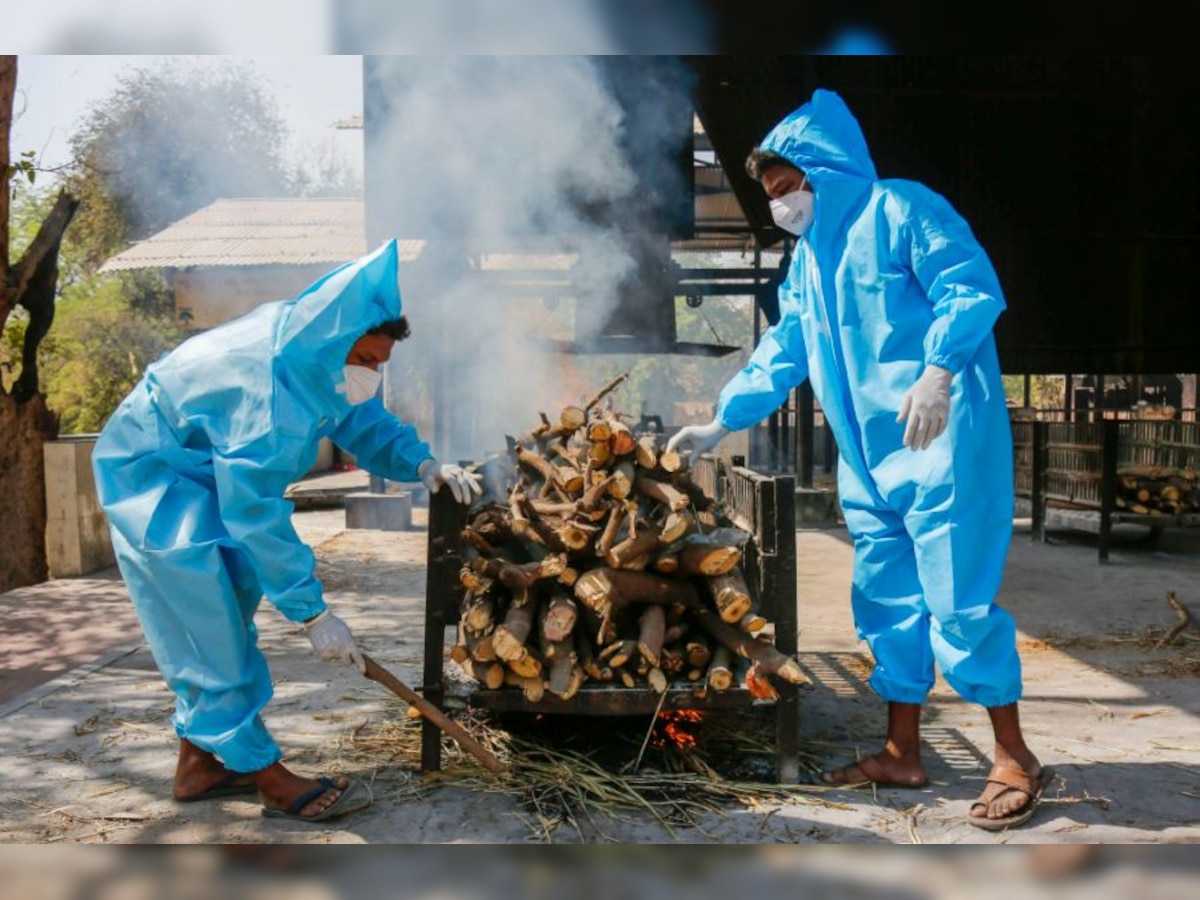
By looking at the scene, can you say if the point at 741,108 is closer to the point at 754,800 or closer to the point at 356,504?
the point at 356,504

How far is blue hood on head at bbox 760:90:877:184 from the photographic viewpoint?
3350mm

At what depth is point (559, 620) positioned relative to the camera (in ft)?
10.7

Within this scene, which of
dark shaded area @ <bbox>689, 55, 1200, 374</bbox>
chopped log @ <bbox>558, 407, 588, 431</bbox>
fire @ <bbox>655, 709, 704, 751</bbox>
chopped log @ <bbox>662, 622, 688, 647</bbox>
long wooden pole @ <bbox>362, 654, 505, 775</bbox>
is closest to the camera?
long wooden pole @ <bbox>362, 654, 505, 775</bbox>

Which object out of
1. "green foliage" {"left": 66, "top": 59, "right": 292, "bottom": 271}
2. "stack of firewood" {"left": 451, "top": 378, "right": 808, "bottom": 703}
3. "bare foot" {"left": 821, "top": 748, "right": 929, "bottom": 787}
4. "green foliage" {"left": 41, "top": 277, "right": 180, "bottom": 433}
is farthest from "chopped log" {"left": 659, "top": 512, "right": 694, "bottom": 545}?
"green foliage" {"left": 41, "top": 277, "right": 180, "bottom": 433}

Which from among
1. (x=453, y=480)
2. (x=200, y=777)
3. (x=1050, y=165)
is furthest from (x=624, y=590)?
(x=1050, y=165)

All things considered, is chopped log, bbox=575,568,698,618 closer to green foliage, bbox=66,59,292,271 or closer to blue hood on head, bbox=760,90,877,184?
blue hood on head, bbox=760,90,877,184

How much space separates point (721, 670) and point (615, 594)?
432 millimetres

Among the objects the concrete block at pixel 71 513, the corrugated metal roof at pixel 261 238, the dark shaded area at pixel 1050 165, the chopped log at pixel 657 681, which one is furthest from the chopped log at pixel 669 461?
the corrugated metal roof at pixel 261 238

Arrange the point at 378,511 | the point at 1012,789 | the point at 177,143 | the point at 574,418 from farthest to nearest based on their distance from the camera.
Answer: the point at 177,143
the point at 378,511
the point at 574,418
the point at 1012,789

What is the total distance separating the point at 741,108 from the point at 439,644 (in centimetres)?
658

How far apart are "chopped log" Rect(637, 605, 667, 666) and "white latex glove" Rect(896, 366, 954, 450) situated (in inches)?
40.2

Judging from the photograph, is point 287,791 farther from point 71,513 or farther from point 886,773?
point 71,513

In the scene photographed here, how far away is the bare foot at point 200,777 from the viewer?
130 inches

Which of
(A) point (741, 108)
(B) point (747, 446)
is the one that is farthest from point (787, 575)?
(B) point (747, 446)
